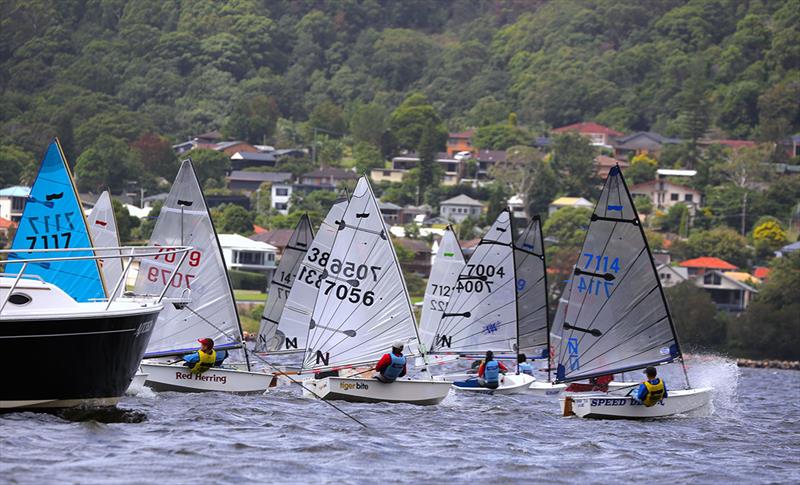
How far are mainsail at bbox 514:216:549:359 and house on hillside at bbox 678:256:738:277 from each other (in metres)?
68.9

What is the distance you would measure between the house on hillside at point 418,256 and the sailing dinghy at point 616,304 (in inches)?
3064

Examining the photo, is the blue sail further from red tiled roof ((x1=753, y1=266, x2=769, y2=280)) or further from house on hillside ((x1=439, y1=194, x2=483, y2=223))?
house on hillside ((x1=439, y1=194, x2=483, y2=223))

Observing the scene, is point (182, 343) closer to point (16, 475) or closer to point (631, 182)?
point (16, 475)

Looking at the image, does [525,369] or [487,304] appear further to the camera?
[487,304]

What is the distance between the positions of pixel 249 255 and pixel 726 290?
108 ft

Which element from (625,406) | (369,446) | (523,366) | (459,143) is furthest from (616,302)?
(459,143)

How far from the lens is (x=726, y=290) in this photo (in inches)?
4134

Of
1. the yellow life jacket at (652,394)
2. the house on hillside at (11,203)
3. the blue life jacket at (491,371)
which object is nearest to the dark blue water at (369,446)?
the yellow life jacket at (652,394)

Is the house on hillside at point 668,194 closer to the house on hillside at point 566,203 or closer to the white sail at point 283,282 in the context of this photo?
the house on hillside at point 566,203

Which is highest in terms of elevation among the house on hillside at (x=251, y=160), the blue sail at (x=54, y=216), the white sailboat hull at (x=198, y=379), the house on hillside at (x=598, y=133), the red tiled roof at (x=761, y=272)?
the house on hillside at (x=598, y=133)

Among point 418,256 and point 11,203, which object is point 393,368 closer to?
point 418,256

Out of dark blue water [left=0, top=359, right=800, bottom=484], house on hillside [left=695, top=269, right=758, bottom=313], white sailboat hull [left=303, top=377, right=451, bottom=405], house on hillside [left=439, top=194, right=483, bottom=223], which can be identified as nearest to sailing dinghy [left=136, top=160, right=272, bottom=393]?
dark blue water [left=0, top=359, right=800, bottom=484]

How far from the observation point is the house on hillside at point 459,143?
6905 inches

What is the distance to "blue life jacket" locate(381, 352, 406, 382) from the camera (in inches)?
1096
